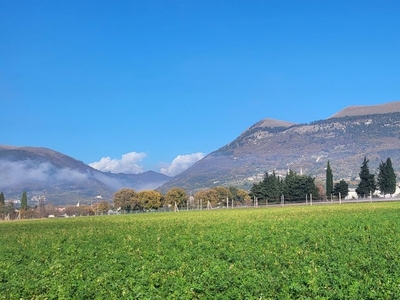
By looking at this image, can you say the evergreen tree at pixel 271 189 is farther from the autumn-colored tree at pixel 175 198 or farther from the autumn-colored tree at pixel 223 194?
the autumn-colored tree at pixel 175 198

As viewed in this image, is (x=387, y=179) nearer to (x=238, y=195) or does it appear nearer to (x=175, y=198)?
(x=238, y=195)

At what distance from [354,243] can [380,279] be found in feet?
24.5

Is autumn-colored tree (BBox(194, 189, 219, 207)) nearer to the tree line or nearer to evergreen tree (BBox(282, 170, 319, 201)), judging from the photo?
the tree line

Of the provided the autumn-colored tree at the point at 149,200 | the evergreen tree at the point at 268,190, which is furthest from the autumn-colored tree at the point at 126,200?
the evergreen tree at the point at 268,190

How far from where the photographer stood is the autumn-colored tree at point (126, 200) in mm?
147000

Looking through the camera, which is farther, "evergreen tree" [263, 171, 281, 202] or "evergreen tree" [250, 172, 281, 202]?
"evergreen tree" [250, 172, 281, 202]

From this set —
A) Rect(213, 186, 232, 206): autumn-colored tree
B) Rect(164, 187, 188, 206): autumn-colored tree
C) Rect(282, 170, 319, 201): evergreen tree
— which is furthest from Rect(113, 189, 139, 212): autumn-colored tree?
Rect(282, 170, 319, 201): evergreen tree

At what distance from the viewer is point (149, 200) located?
14575cm

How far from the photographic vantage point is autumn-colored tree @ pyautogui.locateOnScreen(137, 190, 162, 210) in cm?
14525

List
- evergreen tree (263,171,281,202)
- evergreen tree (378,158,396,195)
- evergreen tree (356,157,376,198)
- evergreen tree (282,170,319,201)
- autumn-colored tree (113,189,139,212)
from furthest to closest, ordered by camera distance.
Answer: autumn-colored tree (113,189,139,212), evergreen tree (263,171,281,202), evergreen tree (282,170,319,201), evergreen tree (356,157,376,198), evergreen tree (378,158,396,195)

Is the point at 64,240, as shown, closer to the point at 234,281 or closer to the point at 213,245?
the point at 213,245

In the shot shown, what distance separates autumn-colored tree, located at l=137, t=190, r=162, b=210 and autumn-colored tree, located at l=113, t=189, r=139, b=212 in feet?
6.76

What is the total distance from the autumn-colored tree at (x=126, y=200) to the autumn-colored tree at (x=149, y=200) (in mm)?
2059

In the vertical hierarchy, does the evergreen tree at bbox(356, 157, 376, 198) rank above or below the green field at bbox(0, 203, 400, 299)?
above
